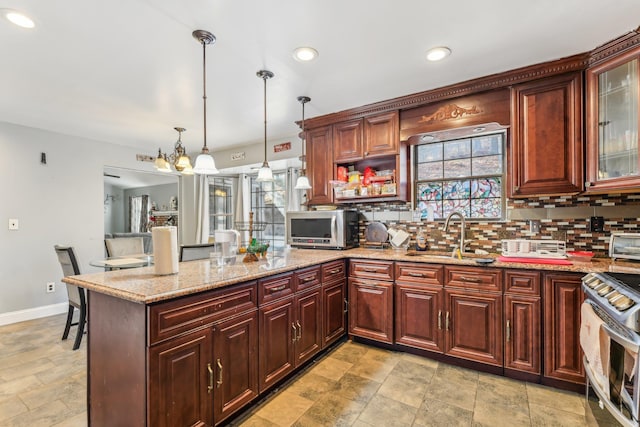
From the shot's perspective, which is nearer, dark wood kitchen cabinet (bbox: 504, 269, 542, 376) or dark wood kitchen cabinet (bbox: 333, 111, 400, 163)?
dark wood kitchen cabinet (bbox: 504, 269, 542, 376)

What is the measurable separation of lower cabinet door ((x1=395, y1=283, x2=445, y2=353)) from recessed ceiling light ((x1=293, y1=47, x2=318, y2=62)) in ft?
6.49

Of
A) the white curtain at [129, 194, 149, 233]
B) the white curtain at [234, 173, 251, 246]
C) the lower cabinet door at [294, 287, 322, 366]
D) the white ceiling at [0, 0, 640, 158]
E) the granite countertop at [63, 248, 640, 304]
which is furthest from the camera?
the white curtain at [129, 194, 149, 233]

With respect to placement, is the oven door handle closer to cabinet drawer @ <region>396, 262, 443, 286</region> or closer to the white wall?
cabinet drawer @ <region>396, 262, 443, 286</region>

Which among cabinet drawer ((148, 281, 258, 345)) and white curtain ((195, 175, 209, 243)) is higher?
white curtain ((195, 175, 209, 243))

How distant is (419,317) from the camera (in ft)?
8.48

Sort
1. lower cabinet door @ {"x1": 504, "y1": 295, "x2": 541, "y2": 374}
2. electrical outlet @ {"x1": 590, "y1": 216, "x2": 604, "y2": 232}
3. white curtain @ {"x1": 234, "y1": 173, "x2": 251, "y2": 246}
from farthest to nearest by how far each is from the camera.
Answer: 1. white curtain @ {"x1": 234, "y1": 173, "x2": 251, "y2": 246}
2. electrical outlet @ {"x1": 590, "y1": 216, "x2": 604, "y2": 232}
3. lower cabinet door @ {"x1": 504, "y1": 295, "x2": 541, "y2": 374}

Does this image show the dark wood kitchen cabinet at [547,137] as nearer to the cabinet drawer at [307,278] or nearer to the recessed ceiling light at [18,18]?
the cabinet drawer at [307,278]

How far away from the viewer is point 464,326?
7.89 feet

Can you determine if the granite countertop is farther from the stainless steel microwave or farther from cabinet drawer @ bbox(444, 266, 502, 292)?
the stainless steel microwave

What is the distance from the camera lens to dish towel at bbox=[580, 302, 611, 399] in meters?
1.52

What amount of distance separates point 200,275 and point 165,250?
0.81ft

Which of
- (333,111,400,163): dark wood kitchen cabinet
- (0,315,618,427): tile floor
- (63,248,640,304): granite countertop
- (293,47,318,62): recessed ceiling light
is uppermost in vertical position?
(293,47,318,62): recessed ceiling light

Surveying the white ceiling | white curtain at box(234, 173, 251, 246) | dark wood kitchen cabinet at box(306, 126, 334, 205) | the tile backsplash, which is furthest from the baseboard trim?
the tile backsplash

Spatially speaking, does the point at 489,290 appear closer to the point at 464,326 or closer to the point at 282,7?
the point at 464,326
